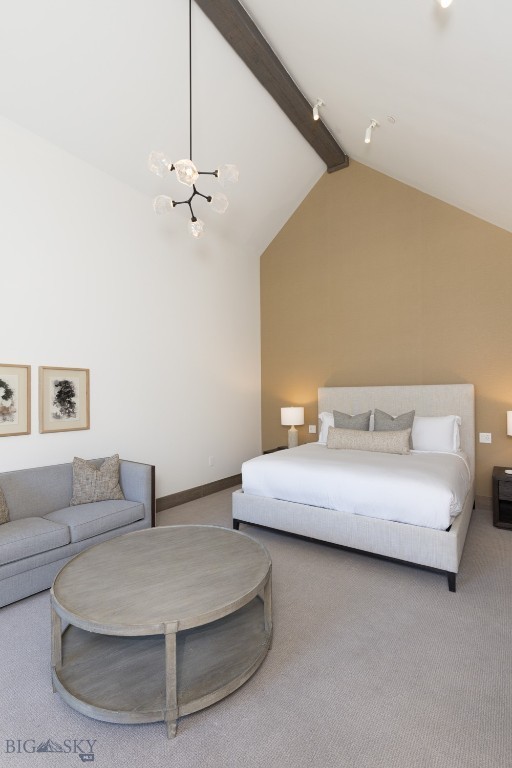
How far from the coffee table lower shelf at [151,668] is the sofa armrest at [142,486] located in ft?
4.39

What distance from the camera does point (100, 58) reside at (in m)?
2.94

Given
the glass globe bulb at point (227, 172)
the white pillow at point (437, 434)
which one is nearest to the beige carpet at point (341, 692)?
the white pillow at point (437, 434)

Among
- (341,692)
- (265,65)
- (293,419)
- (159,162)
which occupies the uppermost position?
(265,65)

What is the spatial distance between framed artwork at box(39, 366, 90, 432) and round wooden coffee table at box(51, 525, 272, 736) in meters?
1.53

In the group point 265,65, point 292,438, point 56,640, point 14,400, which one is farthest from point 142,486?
point 265,65

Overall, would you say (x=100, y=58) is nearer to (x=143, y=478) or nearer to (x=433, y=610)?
(x=143, y=478)

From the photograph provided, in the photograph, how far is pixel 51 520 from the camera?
280 centimetres

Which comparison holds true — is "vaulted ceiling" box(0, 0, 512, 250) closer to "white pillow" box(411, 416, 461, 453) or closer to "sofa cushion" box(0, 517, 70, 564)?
"white pillow" box(411, 416, 461, 453)

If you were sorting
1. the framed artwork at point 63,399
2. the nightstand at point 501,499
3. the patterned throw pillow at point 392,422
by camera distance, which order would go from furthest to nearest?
the patterned throw pillow at point 392,422 < the nightstand at point 501,499 < the framed artwork at point 63,399

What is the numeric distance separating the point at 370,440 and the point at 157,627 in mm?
2880

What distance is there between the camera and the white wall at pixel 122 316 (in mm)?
3139

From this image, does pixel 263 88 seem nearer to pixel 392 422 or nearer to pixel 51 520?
pixel 392 422

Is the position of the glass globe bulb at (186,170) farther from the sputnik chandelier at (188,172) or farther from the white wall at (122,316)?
the white wall at (122,316)

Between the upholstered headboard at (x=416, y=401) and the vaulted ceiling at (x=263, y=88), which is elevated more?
the vaulted ceiling at (x=263, y=88)
